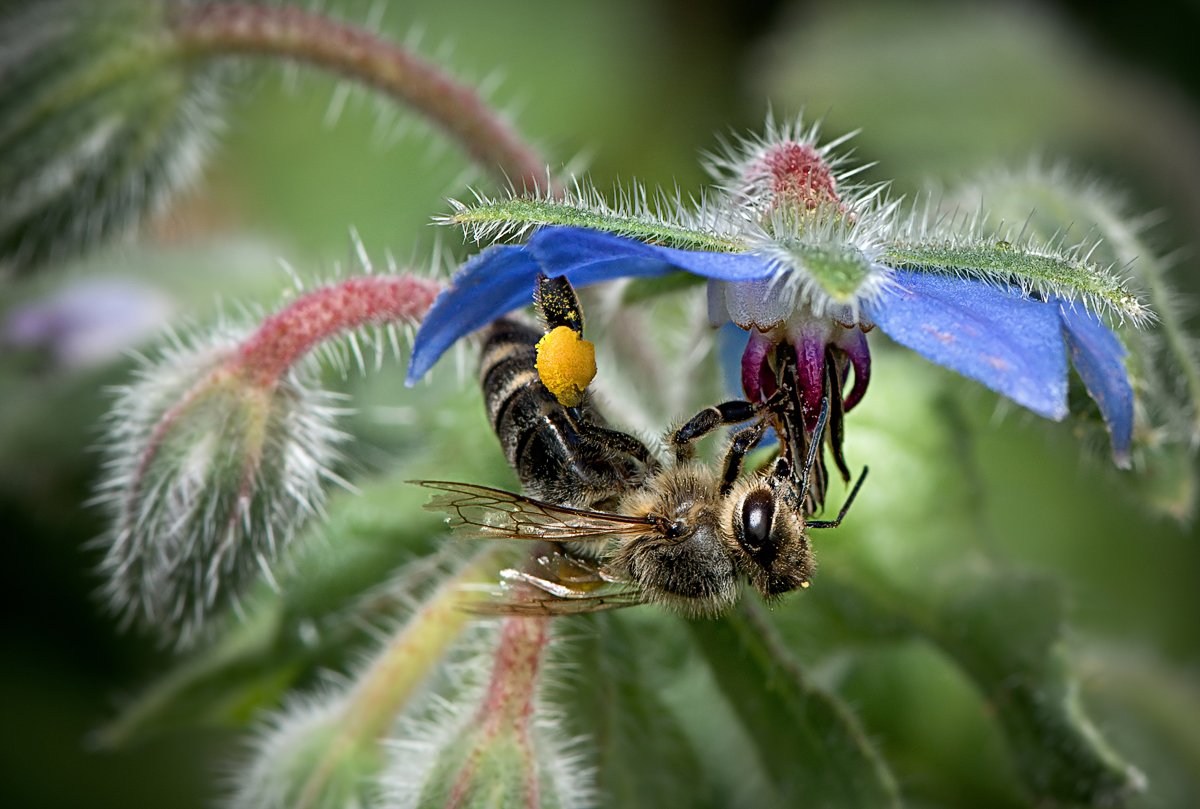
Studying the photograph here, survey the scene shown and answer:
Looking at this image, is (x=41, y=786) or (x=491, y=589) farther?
(x=41, y=786)

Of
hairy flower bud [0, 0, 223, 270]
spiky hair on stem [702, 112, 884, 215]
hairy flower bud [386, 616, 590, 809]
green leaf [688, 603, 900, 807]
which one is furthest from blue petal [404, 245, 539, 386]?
hairy flower bud [0, 0, 223, 270]

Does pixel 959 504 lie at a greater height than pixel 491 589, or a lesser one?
greater

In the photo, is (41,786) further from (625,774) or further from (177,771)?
(625,774)

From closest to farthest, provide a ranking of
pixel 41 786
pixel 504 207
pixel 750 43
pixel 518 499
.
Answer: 1. pixel 504 207
2. pixel 518 499
3. pixel 41 786
4. pixel 750 43

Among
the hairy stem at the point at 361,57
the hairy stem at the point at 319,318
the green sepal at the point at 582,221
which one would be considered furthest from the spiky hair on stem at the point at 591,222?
the hairy stem at the point at 361,57

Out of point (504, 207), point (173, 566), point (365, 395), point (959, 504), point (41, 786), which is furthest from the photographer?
point (41, 786)

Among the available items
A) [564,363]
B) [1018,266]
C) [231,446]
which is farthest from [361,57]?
[1018,266]

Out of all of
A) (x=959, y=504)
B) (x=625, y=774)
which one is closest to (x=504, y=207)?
(x=625, y=774)
